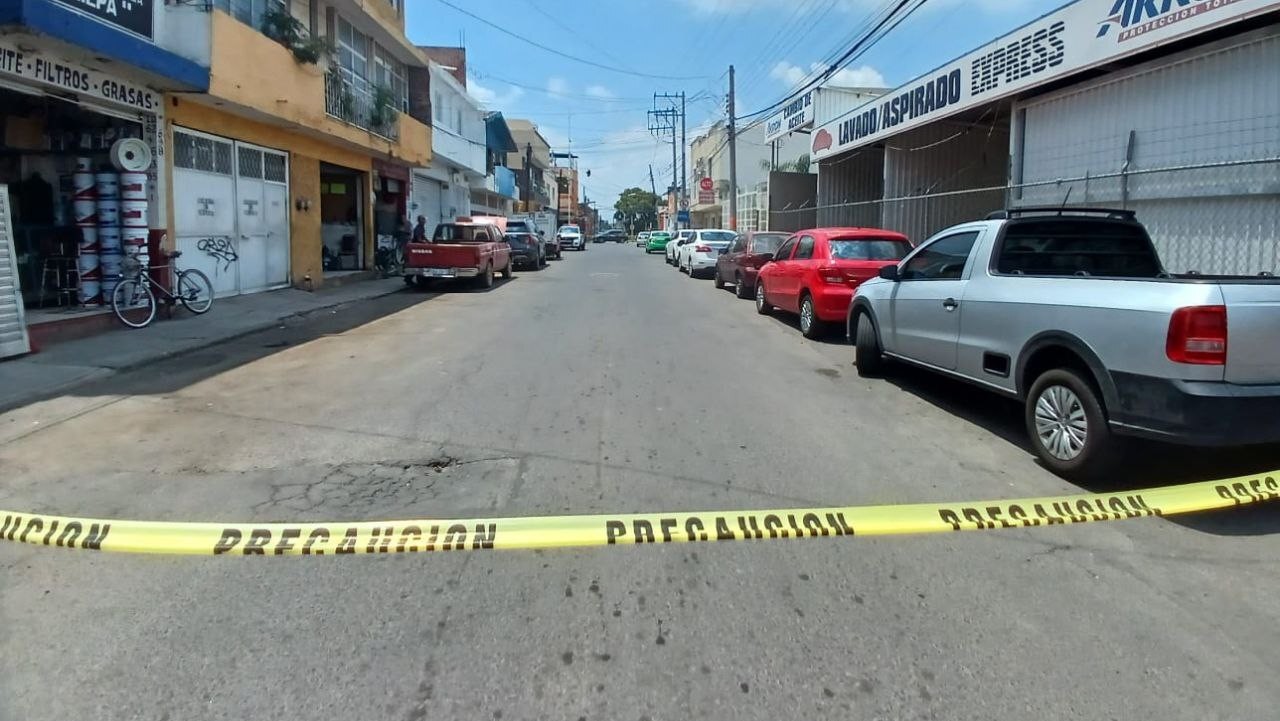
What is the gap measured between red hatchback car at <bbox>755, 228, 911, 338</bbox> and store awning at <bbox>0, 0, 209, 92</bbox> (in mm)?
9522

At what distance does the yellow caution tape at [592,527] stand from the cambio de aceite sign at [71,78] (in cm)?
763

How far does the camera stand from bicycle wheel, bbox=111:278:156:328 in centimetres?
1165

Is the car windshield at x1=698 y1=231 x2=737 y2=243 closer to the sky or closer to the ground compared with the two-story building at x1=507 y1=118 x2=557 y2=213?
closer to the ground

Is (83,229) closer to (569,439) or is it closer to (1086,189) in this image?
(569,439)

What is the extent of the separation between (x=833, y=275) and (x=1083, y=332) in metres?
6.18

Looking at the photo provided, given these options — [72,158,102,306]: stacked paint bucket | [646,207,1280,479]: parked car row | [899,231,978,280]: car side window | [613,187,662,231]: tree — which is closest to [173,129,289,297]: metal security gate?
[72,158,102,306]: stacked paint bucket

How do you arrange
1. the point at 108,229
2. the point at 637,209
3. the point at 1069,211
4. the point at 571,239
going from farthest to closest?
the point at 637,209 < the point at 571,239 < the point at 108,229 < the point at 1069,211

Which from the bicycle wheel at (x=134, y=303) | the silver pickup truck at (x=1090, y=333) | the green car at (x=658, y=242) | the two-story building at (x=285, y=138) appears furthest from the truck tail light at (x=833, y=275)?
the green car at (x=658, y=242)

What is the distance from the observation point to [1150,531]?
446 cm

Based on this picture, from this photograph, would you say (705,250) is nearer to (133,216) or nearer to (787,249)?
(787,249)

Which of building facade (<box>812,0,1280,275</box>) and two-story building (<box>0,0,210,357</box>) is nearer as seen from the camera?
building facade (<box>812,0,1280,275</box>)

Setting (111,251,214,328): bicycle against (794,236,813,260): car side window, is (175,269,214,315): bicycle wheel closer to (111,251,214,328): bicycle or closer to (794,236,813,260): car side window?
(111,251,214,328): bicycle

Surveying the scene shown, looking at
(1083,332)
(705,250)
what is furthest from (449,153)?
(1083,332)

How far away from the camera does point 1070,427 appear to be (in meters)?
5.32
